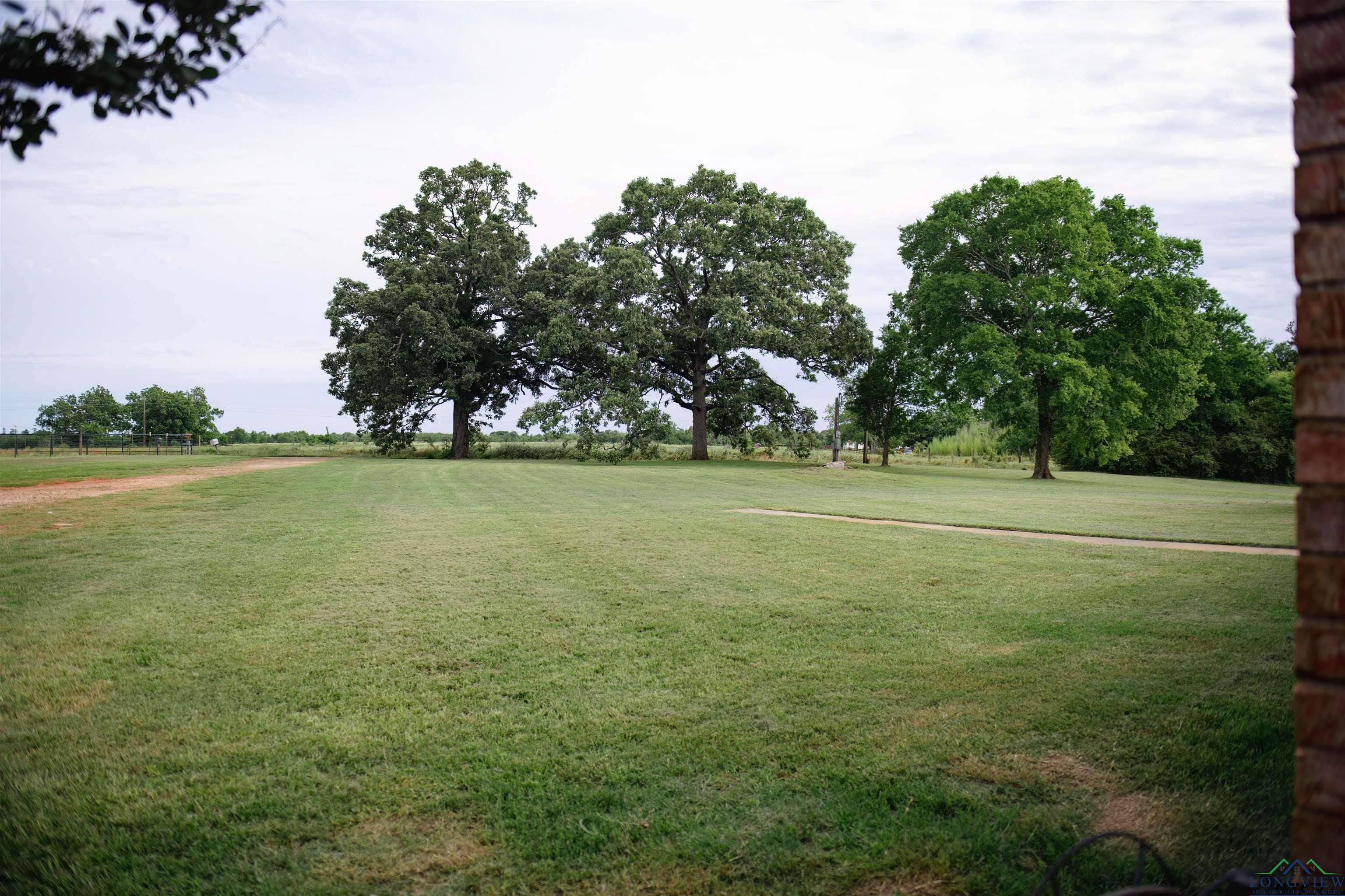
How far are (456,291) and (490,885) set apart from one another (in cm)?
3910

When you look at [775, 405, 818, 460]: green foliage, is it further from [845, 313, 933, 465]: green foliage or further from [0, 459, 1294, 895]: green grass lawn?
[0, 459, 1294, 895]: green grass lawn

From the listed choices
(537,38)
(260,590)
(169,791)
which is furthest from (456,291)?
(169,791)

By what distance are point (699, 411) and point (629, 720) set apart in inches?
1224

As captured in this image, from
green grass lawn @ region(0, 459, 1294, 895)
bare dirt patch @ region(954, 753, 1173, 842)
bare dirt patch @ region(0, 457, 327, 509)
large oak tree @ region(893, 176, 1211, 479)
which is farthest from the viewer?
large oak tree @ region(893, 176, 1211, 479)

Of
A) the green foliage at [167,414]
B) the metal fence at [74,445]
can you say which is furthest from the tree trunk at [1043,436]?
the green foliage at [167,414]

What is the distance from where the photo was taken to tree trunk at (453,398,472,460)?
A: 40.2 m

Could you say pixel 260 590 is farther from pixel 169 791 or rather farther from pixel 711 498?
pixel 711 498

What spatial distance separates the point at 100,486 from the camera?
1841 centimetres

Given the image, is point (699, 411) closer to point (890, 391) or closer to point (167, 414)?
point (890, 391)

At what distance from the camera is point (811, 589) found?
737cm

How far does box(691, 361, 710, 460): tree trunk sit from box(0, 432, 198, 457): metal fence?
110 feet

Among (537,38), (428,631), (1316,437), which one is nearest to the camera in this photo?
(1316,437)

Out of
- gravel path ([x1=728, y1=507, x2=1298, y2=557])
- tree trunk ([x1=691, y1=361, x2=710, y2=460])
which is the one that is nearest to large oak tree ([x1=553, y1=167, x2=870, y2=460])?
tree trunk ([x1=691, y1=361, x2=710, y2=460])

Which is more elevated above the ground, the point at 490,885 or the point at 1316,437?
the point at 1316,437
